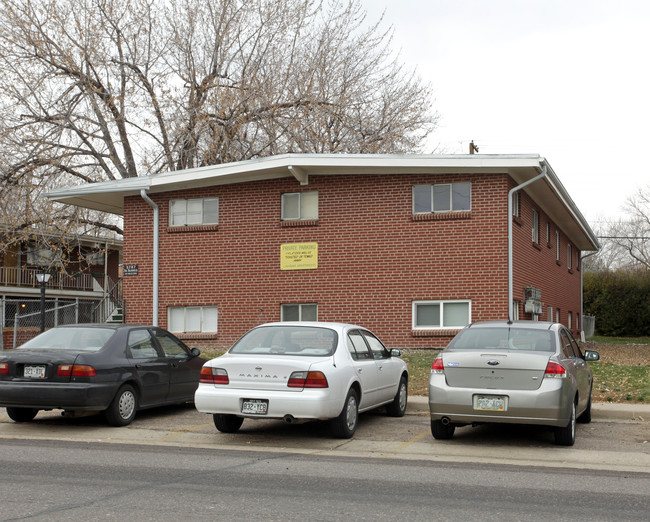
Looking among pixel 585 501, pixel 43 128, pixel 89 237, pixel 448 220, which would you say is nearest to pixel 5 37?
pixel 43 128

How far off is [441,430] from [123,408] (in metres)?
4.32

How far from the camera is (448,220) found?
19109mm

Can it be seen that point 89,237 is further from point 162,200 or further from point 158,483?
point 158,483

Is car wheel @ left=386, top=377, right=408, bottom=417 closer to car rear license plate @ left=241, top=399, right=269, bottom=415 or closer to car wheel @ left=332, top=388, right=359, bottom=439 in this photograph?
car wheel @ left=332, top=388, right=359, bottom=439

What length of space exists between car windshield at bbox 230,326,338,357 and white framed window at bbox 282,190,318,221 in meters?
10.3

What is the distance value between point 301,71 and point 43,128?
948 cm

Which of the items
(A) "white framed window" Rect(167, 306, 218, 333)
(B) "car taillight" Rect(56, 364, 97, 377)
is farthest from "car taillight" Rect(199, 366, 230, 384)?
(A) "white framed window" Rect(167, 306, 218, 333)

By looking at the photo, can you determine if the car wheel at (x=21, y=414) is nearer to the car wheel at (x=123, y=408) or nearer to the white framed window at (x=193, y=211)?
the car wheel at (x=123, y=408)

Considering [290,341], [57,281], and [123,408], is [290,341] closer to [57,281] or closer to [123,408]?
[123,408]

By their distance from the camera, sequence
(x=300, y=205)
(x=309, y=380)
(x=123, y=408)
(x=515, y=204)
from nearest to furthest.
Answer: (x=309, y=380), (x=123, y=408), (x=515, y=204), (x=300, y=205)

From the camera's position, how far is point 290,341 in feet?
32.7

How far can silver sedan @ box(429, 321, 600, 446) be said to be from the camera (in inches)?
348

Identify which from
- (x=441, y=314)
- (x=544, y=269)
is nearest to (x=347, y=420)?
(x=441, y=314)

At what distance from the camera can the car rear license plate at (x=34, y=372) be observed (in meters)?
10.2
